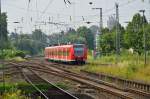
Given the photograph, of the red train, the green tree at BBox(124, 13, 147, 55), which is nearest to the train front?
the red train

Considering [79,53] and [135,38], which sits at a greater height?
[135,38]

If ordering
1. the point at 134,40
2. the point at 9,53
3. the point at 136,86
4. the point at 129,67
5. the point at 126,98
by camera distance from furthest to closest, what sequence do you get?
1. the point at 9,53
2. the point at 134,40
3. the point at 129,67
4. the point at 136,86
5. the point at 126,98

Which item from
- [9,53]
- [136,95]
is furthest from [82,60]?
[9,53]

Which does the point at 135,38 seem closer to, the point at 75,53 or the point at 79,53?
the point at 79,53

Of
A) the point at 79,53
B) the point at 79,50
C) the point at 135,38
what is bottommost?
the point at 79,53

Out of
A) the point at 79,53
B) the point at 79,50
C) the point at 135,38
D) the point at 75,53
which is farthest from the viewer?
the point at 135,38

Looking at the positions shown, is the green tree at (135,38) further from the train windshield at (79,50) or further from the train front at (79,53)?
the train windshield at (79,50)

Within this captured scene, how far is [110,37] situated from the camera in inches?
3541

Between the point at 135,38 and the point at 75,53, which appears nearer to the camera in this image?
the point at 75,53

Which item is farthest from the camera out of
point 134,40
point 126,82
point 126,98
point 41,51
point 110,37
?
point 41,51

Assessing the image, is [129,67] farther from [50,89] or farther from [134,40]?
[134,40]

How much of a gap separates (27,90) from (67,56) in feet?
114

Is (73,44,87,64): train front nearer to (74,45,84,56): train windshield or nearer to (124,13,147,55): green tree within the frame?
(74,45,84,56): train windshield

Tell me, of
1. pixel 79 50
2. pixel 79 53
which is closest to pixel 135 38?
pixel 79 50
